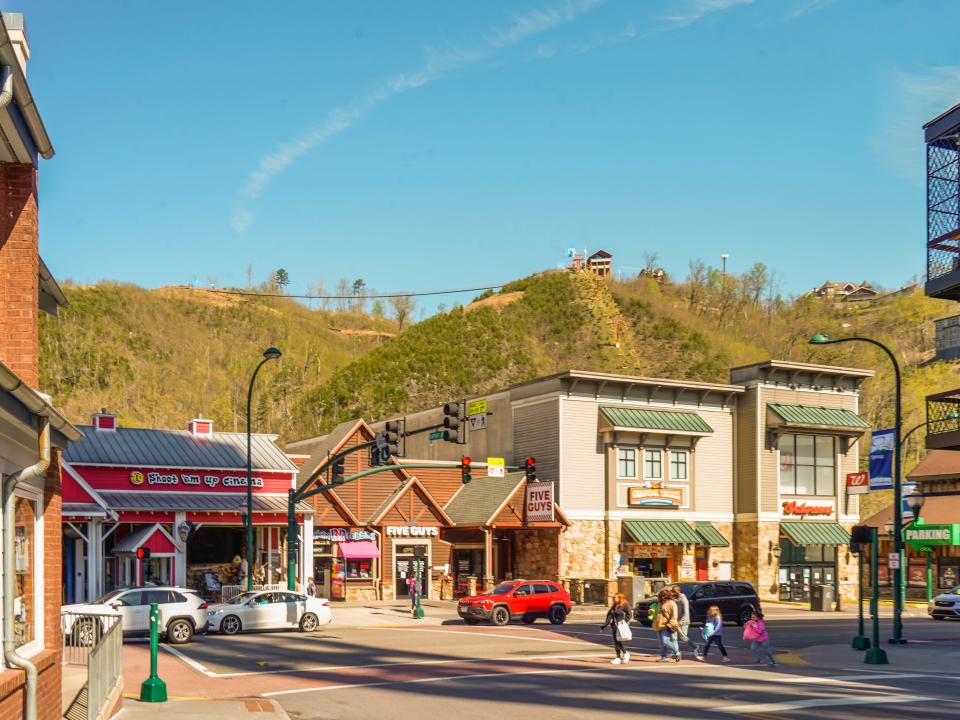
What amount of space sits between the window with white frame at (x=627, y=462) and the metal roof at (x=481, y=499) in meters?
5.00

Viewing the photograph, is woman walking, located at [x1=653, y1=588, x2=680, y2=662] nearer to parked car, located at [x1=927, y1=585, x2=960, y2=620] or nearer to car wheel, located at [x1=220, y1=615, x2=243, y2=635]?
car wheel, located at [x1=220, y1=615, x2=243, y2=635]

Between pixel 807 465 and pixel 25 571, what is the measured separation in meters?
52.2

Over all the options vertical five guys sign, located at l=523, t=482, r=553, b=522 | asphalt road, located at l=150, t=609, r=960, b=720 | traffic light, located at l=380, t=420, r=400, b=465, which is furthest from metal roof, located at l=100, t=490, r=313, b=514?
asphalt road, located at l=150, t=609, r=960, b=720

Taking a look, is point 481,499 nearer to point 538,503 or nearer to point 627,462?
point 538,503

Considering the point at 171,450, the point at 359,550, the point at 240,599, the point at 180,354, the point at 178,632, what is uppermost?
the point at 180,354

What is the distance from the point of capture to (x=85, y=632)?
1991 cm

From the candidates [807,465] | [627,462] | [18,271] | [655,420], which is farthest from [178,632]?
[807,465]

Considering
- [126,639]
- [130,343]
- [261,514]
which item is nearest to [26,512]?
[126,639]

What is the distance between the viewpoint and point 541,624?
40156 millimetres

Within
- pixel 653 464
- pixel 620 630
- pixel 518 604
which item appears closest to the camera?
pixel 620 630

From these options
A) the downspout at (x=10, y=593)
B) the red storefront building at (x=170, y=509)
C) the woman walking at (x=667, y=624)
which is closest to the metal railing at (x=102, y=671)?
the downspout at (x=10, y=593)

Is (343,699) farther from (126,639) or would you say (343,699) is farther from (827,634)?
(827,634)

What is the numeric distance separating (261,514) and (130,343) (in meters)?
102

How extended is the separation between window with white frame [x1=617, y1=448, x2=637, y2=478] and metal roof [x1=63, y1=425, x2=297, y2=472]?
15.9 metres
